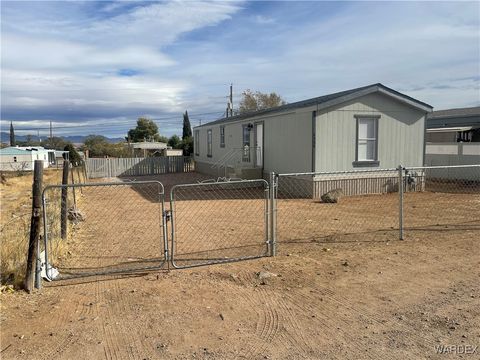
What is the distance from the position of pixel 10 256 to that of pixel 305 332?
4088mm

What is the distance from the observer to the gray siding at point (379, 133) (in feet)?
45.6

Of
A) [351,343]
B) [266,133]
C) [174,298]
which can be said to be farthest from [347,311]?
[266,133]

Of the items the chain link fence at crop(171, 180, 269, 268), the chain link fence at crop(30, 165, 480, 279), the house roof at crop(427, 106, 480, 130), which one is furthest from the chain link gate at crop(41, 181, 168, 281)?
the house roof at crop(427, 106, 480, 130)

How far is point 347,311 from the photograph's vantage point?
169 inches

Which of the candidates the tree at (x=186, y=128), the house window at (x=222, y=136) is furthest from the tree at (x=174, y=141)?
the house window at (x=222, y=136)

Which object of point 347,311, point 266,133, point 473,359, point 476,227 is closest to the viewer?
point 473,359

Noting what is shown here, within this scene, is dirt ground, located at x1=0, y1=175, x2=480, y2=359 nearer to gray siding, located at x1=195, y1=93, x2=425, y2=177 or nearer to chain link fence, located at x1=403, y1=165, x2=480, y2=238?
chain link fence, located at x1=403, y1=165, x2=480, y2=238

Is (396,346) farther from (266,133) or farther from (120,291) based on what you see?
(266,133)

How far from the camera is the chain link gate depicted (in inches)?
222

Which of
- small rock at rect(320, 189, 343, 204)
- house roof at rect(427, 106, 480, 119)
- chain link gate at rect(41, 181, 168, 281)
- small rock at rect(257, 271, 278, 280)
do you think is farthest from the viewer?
house roof at rect(427, 106, 480, 119)

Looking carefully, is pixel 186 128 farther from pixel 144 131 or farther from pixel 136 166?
pixel 136 166

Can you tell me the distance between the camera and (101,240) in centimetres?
783

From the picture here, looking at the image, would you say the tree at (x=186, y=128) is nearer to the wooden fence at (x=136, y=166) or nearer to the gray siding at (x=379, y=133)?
the wooden fence at (x=136, y=166)

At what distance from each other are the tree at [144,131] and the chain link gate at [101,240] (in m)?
53.9
